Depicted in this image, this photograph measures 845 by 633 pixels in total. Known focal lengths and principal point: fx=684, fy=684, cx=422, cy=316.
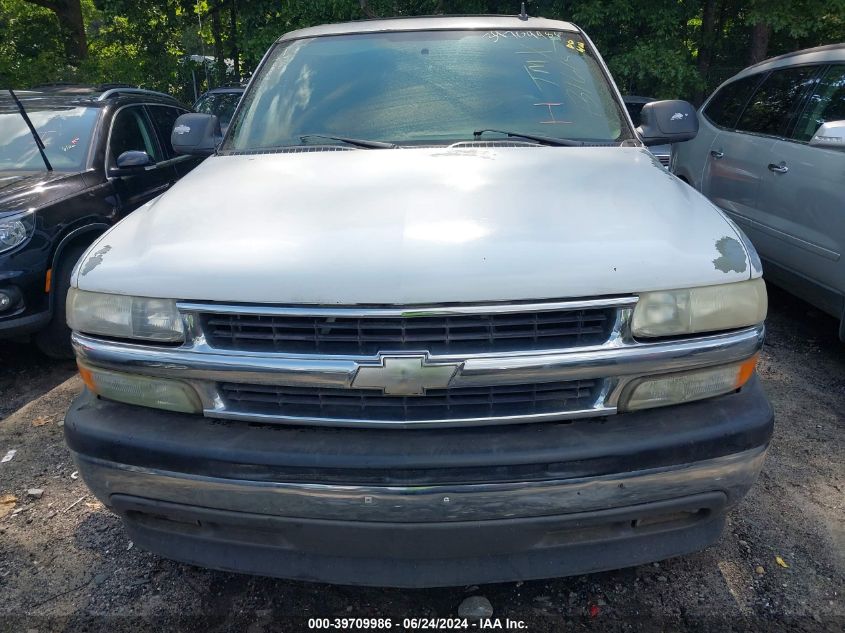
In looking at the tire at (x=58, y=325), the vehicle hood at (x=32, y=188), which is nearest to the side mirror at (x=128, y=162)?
the vehicle hood at (x=32, y=188)

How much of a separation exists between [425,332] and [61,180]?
3.92 meters

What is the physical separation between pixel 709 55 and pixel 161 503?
1317cm

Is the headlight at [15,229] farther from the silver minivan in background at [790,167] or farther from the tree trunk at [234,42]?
the tree trunk at [234,42]

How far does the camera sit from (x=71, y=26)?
48.1 feet

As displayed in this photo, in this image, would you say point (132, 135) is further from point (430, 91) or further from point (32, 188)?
point (430, 91)

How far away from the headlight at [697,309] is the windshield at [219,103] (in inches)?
383

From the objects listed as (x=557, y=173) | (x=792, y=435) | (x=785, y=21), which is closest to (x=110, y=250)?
(x=557, y=173)

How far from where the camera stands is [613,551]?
2035mm

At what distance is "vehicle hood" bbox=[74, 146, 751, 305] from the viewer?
1911mm

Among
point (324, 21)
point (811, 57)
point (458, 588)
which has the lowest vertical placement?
point (458, 588)

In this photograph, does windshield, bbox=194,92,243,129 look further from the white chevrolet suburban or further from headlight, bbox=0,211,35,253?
the white chevrolet suburban

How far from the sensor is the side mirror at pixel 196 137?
3500mm

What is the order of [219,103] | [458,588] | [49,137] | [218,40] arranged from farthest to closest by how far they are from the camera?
[218,40] → [219,103] → [49,137] → [458,588]

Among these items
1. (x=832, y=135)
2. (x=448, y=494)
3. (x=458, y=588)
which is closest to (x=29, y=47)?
(x=832, y=135)
